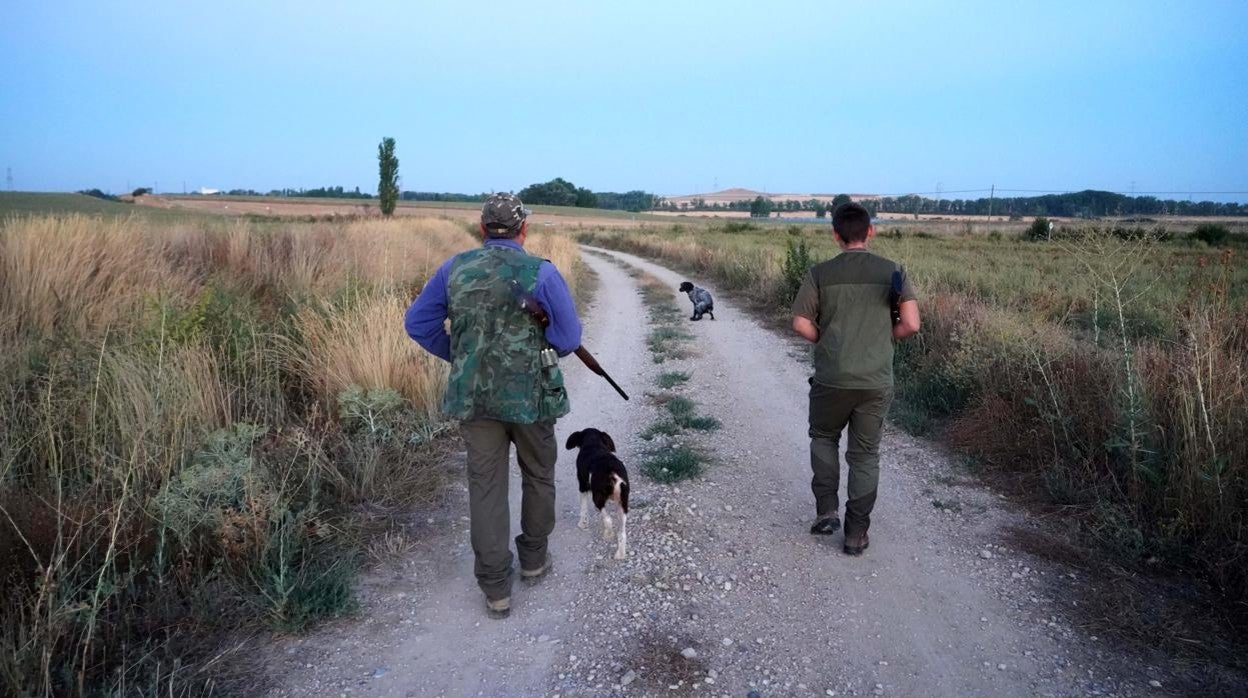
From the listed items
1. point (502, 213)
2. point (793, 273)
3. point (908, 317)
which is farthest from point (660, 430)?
point (793, 273)

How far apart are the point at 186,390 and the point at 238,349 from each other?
1.10 m

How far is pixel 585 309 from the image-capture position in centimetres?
1493

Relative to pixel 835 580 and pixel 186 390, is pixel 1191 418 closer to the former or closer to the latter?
pixel 835 580

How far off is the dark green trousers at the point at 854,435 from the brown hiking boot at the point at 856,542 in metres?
0.03

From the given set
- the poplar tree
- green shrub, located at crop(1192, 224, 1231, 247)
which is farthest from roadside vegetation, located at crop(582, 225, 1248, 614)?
the poplar tree

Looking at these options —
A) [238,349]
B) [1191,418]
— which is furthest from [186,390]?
[1191,418]

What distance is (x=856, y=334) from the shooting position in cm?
407

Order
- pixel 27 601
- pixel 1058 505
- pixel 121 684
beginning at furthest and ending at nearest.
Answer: pixel 1058 505 < pixel 27 601 < pixel 121 684

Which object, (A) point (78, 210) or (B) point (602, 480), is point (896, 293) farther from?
(A) point (78, 210)

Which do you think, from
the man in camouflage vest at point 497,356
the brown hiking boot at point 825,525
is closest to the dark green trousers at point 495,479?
the man in camouflage vest at point 497,356

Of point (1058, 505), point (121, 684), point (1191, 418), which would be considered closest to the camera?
point (121, 684)

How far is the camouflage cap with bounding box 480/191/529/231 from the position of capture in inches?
139

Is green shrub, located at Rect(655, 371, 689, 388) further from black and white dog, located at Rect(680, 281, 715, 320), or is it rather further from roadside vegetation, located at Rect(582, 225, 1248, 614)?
black and white dog, located at Rect(680, 281, 715, 320)

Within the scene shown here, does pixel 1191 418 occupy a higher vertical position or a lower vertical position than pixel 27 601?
higher
